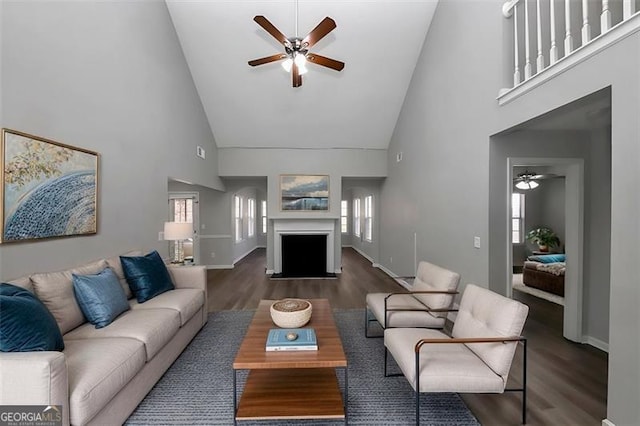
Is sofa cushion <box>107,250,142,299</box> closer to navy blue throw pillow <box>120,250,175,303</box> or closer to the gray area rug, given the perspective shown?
navy blue throw pillow <box>120,250,175,303</box>

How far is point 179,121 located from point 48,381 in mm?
4138

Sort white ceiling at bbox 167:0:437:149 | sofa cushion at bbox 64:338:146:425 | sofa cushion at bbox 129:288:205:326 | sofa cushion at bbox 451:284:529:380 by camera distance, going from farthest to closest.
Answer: white ceiling at bbox 167:0:437:149
sofa cushion at bbox 129:288:205:326
sofa cushion at bbox 451:284:529:380
sofa cushion at bbox 64:338:146:425

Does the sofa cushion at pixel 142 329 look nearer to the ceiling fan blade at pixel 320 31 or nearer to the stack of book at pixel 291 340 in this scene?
the stack of book at pixel 291 340

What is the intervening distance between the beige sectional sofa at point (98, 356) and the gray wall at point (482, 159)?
312 centimetres

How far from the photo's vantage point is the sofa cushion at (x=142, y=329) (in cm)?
214

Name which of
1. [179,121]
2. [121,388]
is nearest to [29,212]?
[121,388]

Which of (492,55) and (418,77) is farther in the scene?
(418,77)

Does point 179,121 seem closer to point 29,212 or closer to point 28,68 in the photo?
point 28,68

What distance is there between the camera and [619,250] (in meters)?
1.78

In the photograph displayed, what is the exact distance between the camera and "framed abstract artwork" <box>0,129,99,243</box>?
2047mm

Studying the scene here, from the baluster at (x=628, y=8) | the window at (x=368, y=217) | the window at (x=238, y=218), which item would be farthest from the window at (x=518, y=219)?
the window at (x=238, y=218)

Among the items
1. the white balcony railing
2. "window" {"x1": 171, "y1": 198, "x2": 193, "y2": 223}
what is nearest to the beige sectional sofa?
the white balcony railing

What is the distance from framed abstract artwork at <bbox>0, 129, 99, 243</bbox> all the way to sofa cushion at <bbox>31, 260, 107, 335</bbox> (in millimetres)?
359

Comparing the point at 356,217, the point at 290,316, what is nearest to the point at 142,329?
the point at 290,316
